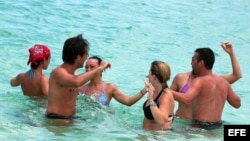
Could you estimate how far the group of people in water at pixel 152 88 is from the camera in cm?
712

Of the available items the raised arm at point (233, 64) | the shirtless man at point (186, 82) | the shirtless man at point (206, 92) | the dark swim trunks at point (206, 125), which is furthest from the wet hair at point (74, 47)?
the raised arm at point (233, 64)

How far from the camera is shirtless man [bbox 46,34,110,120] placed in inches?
290

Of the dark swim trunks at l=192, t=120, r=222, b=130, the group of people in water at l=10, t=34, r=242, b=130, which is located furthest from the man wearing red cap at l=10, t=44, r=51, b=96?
the dark swim trunks at l=192, t=120, r=222, b=130

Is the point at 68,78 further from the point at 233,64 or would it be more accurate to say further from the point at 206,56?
the point at 233,64

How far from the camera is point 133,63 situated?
40.5 ft

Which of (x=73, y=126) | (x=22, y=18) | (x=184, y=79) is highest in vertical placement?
(x=22, y=18)

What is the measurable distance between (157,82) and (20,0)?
9889mm

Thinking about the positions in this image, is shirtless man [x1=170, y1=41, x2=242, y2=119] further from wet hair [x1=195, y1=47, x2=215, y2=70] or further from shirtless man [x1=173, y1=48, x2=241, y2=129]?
wet hair [x1=195, y1=47, x2=215, y2=70]

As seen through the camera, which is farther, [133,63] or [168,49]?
[168,49]

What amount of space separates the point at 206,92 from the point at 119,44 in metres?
5.95

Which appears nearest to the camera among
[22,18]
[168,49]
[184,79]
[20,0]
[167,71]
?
[167,71]

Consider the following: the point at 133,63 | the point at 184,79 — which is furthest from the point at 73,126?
the point at 133,63

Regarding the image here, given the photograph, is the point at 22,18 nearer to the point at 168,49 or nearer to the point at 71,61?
the point at 168,49

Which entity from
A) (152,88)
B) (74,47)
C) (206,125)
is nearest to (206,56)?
(206,125)
